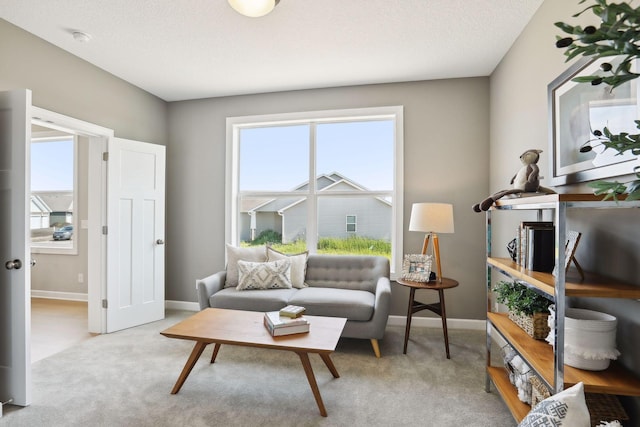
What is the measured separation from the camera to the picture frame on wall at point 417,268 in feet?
10.0

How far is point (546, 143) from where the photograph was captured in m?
2.25

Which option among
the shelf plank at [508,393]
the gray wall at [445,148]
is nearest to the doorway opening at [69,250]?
the gray wall at [445,148]

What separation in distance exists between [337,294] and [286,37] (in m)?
2.31

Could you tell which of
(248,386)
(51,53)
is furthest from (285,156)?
(248,386)

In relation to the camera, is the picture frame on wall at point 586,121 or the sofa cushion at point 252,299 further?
the sofa cushion at point 252,299

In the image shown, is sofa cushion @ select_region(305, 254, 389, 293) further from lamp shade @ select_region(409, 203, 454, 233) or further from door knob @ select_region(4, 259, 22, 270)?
door knob @ select_region(4, 259, 22, 270)

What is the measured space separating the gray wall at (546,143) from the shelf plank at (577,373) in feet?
0.29

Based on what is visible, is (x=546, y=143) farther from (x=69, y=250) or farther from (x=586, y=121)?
(x=69, y=250)

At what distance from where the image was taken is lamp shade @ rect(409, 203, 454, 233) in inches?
118

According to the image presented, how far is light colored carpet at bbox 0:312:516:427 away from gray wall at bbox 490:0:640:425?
968 millimetres

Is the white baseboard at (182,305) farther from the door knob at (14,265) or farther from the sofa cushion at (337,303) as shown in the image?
the door knob at (14,265)

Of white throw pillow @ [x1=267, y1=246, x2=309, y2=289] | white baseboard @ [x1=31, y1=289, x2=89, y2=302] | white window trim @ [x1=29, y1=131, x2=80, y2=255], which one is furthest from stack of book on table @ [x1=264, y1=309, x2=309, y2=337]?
white window trim @ [x1=29, y1=131, x2=80, y2=255]

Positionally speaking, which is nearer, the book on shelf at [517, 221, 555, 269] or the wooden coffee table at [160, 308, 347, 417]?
the book on shelf at [517, 221, 555, 269]

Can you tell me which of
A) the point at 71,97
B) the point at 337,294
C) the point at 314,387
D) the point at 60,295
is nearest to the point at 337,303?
the point at 337,294
